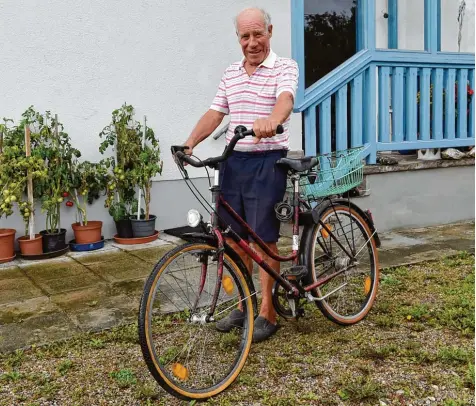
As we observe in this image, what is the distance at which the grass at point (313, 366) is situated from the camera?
254cm

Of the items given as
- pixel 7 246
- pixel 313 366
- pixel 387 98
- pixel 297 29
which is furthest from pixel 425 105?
pixel 7 246

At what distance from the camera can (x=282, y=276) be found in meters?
3.03

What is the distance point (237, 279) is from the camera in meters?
2.67

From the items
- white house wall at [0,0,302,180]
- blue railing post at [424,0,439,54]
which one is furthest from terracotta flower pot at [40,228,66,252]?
blue railing post at [424,0,439,54]

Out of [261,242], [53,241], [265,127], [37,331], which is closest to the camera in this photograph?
[265,127]

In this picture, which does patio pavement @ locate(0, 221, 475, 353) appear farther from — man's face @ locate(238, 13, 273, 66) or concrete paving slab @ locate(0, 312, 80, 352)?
man's face @ locate(238, 13, 273, 66)

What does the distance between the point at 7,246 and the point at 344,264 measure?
307cm

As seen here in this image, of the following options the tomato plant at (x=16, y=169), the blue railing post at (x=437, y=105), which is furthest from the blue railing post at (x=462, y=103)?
the tomato plant at (x=16, y=169)

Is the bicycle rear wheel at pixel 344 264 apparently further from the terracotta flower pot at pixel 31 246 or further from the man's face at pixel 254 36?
the terracotta flower pot at pixel 31 246

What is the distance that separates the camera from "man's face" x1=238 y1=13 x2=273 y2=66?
9.36 ft

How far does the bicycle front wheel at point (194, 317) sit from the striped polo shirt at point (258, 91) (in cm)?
76

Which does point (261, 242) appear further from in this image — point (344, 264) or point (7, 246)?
point (7, 246)

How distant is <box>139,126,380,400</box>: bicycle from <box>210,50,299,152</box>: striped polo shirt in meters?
0.20

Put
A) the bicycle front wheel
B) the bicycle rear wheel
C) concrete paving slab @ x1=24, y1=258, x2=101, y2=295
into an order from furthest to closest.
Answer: concrete paving slab @ x1=24, y1=258, x2=101, y2=295, the bicycle rear wheel, the bicycle front wheel
